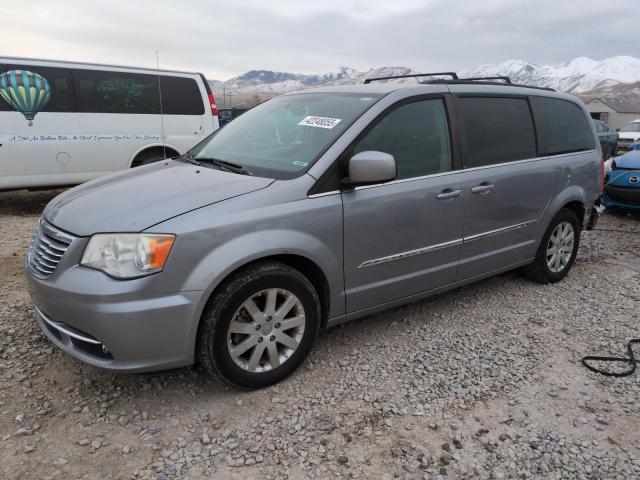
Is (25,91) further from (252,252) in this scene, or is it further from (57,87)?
(252,252)

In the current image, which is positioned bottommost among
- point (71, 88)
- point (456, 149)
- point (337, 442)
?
point (337, 442)

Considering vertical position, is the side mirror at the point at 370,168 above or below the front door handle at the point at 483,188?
above

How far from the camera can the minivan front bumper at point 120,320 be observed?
2.37m

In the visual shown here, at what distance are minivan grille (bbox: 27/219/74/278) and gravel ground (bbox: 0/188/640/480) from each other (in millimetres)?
691

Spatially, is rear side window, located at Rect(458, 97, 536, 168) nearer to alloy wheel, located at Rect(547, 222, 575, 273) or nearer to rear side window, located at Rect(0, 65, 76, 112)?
alloy wheel, located at Rect(547, 222, 575, 273)

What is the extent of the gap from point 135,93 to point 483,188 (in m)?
5.85

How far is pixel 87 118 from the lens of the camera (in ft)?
23.4

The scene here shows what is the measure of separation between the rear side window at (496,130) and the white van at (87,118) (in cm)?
408

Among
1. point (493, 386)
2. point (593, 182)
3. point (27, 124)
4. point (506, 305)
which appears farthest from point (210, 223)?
point (27, 124)

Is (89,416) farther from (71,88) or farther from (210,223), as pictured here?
(71,88)

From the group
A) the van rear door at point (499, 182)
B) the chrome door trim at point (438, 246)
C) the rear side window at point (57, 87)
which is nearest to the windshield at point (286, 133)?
the chrome door trim at point (438, 246)

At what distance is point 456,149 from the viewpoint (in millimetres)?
3553

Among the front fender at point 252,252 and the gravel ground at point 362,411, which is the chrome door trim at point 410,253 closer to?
the front fender at point 252,252

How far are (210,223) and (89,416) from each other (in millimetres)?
1215
